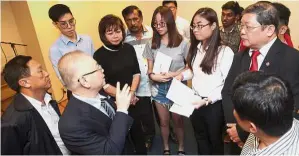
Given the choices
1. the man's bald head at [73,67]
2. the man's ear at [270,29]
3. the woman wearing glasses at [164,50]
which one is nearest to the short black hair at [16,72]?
the man's bald head at [73,67]

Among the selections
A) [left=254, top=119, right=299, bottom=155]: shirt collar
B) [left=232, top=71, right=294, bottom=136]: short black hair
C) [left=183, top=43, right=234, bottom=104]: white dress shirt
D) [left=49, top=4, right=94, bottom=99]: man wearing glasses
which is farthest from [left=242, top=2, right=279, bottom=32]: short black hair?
[left=49, top=4, right=94, bottom=99]: man wearing glasses

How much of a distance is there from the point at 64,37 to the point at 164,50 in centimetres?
103

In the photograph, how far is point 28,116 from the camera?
1396 mm

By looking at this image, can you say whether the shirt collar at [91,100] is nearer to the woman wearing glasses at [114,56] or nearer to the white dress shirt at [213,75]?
the woman wearing glasses at [114,56]

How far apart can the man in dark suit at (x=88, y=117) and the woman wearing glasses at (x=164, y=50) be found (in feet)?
3.04

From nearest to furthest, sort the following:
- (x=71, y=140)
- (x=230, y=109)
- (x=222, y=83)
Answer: (x=71, y=140)
(x=230, y=109)
(x=222, y=83)

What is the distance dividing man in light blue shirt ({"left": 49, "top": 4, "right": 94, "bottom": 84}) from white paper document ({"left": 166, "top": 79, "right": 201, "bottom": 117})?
106 cm

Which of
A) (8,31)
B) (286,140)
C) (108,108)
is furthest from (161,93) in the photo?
(8,31)

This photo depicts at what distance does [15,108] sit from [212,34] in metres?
1.45

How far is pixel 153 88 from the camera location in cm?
229

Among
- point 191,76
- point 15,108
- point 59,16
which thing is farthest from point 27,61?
point 191,76

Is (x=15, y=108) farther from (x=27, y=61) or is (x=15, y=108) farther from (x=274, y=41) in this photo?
(x=274, y=41)

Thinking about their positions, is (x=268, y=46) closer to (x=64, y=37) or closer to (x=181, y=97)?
(x=181, y=97)

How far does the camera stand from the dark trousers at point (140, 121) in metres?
2.29
